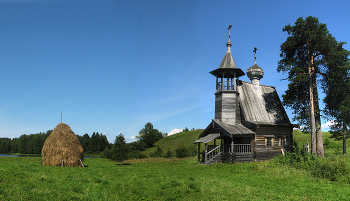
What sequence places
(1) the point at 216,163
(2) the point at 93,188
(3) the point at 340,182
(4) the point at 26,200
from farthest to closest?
1. (1) the point at 216,163
2. (3) the point at 340,182
3. (2) the point at 93,188
4. (4) the point at 26,200

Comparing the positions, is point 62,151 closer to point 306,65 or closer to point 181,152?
point 181,152

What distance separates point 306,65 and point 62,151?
1001 inches

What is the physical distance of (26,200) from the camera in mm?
8758

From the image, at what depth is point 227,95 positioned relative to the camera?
2577 centimetres

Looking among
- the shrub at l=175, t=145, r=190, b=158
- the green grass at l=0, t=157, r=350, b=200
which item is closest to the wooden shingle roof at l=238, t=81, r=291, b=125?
the green grass at l=0, t=157, r=350, b=200

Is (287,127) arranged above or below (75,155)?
above

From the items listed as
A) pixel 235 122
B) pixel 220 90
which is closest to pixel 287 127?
pixel 235 122

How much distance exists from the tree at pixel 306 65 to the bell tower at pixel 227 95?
507 cm

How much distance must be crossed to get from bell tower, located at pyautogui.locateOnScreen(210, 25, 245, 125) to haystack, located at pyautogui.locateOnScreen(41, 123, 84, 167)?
568 inches

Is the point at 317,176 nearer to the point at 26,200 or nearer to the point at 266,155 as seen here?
the point at 266,155

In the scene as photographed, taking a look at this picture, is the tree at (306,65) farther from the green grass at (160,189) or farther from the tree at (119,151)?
the tree at (119,151)

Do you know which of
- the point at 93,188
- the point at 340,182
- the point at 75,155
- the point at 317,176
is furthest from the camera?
the point at 75,155

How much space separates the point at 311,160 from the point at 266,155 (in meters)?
8.44

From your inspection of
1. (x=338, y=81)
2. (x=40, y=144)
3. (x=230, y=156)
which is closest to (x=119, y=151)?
(x=230, y=156)
